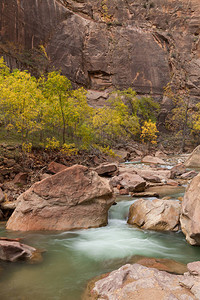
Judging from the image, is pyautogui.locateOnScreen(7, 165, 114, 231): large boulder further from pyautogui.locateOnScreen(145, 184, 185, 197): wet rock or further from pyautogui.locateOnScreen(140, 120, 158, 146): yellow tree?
pyautogui.locateOnScreen(140, 120, 158, 146): yellow tree

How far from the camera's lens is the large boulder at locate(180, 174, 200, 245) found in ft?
19.1

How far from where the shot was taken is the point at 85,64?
165ft

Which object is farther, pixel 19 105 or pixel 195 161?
pixel 195 161

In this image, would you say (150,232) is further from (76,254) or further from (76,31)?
(76,31)

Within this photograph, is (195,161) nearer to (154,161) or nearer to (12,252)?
(154,161)

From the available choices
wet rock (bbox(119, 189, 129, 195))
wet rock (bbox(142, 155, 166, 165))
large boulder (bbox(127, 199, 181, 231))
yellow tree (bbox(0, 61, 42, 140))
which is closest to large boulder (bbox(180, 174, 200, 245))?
large boulder (bbox(127, 199, 181, 231))

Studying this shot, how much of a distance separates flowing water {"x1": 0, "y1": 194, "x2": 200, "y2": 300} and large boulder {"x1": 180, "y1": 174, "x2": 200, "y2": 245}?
0.32 metres

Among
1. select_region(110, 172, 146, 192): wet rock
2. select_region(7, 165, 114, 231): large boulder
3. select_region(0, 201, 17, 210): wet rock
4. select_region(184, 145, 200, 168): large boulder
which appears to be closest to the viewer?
select_region(7, 165, 114, 231): large boulder

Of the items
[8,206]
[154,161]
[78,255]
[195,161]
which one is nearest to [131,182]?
[8,206]

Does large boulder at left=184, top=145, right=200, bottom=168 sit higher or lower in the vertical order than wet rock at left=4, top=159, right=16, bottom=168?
lower

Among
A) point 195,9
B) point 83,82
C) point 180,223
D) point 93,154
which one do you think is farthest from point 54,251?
point 195,9

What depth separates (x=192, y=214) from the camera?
20.1 feet

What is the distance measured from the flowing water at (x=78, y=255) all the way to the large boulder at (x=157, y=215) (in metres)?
0.25

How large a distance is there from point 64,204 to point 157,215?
10.8 feet
